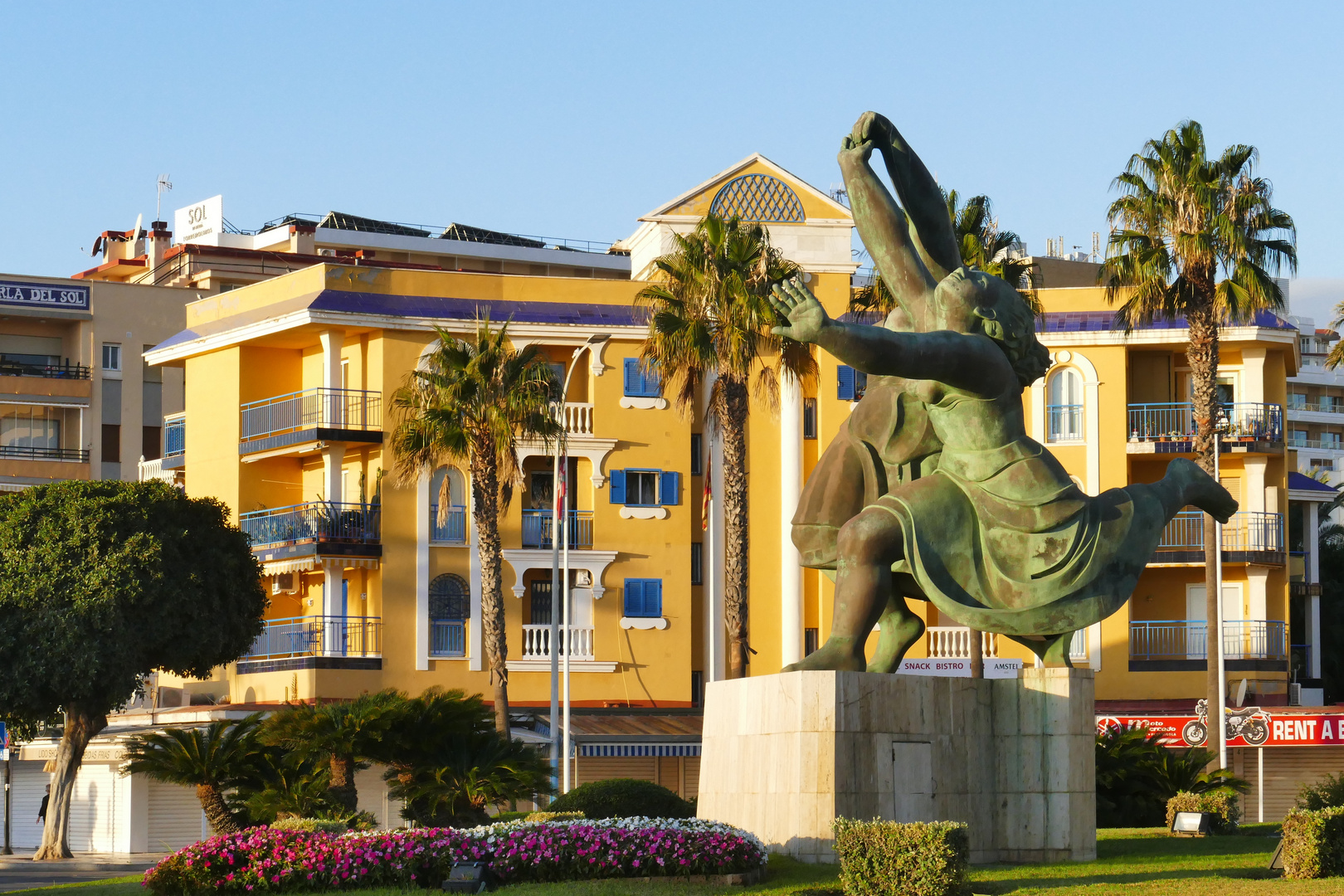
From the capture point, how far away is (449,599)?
4791 cm

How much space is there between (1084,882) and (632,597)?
108ft

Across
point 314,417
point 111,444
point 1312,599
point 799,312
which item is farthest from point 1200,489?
point 111,444

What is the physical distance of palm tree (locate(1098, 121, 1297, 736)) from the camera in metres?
39.7

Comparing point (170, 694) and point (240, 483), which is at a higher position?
point (240, 483)

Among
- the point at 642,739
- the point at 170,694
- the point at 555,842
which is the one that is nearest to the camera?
the point at 555,842

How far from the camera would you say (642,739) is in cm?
4453

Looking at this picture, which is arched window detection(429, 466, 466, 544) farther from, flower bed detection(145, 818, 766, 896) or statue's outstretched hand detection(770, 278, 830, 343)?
statue's outstretched hand detection(770, 278, 830, 343)

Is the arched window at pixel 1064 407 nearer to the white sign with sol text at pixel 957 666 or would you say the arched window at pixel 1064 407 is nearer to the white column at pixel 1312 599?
the white sign with sol text at pixel 957 666

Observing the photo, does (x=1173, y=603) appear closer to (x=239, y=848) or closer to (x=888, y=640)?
(x=888, y=640)

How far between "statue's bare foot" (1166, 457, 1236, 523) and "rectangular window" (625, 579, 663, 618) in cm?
3018

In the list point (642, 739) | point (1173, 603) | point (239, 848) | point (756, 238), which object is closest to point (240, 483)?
point (642, 739)

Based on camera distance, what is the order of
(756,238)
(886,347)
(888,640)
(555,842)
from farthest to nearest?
(756,238) < (888,640) < (555,842) < (886,347)

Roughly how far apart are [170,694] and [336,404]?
386 inches

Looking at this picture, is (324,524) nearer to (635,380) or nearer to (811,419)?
(635,380)
